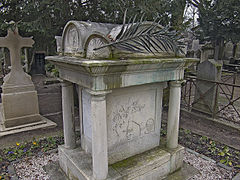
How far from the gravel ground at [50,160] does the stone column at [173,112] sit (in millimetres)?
749

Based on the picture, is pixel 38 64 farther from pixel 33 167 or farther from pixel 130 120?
pixel 130 120

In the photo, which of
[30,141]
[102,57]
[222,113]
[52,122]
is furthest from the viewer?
[222,113]

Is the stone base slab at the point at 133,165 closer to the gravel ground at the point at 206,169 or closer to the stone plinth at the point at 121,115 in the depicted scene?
the stone plinth at the point at 121,115

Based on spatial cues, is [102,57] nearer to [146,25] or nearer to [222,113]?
[146,25]

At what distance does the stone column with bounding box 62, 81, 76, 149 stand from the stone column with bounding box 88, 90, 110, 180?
1093 millimetres

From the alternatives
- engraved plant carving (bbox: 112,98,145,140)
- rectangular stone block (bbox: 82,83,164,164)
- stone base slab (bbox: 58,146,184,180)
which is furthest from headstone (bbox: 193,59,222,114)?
engraved plant carving (bbox: 112,98,145,140)

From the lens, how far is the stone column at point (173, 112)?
3.43 m

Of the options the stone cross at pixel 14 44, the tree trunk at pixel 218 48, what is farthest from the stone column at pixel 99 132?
the tree trunk at pixel 218 48

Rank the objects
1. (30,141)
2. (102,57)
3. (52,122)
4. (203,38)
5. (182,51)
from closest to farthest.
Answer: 1. (102,57)
2. (182,51)
3. (30,141)
4. (52,122)
5. (203,38)

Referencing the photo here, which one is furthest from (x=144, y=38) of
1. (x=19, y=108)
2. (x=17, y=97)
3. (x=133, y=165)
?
(x=19, y=108)

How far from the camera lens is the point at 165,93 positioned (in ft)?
23.4

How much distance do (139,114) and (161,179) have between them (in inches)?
49.7

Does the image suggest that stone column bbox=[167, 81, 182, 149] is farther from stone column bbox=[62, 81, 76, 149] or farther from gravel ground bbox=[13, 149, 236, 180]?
stone column bbox=[62, 81, 76, 149]

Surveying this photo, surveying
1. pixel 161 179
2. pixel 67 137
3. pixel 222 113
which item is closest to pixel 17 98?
pixel 67 137
